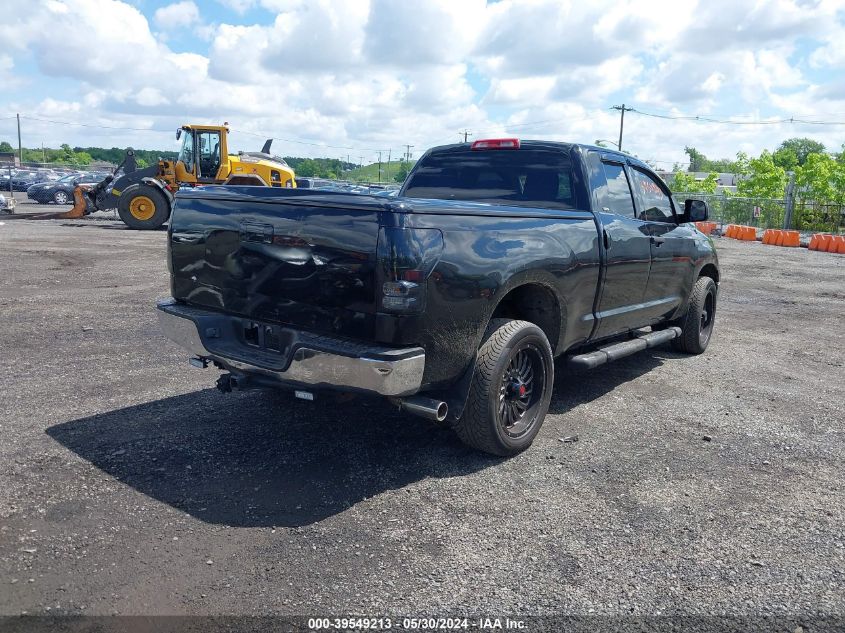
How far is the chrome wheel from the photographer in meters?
4.68

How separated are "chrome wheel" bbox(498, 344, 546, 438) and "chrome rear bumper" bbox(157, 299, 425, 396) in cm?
95

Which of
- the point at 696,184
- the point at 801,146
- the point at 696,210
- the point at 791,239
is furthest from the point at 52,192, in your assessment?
the point at 801,146

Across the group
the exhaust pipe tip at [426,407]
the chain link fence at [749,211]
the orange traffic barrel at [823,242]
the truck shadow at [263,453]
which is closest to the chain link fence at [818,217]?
the chain link fence at [749,211]

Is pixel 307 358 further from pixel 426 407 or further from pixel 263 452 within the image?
pixel 263 452

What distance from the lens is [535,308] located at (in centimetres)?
507

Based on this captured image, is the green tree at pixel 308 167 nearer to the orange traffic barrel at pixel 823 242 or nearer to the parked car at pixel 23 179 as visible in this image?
the parked car at pixel 23 179

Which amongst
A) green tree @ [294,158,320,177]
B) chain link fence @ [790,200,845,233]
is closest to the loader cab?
chain link fence @ [790,200,845,233]

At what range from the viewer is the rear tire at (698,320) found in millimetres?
7527

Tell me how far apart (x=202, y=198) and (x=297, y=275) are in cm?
97

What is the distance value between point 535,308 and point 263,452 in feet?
6.85

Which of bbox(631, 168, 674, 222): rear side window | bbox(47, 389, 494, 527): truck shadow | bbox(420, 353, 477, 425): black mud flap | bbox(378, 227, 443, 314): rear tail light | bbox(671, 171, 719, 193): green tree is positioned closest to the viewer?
bbox(378, 227, 443, 314): rear tail light

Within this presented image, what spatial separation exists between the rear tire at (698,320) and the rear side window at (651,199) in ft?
3.33

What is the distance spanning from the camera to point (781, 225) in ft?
108

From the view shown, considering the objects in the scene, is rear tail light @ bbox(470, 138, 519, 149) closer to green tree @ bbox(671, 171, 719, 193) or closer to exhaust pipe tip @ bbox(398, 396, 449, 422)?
exhaust pipe tip @ bbox(398, 396, 449, 422)
